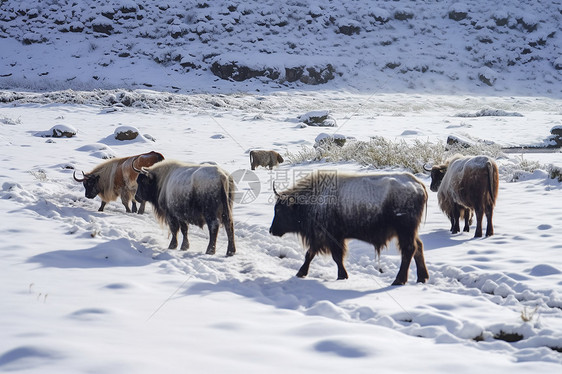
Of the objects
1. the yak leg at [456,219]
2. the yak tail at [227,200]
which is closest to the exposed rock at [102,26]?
the yak tail at [227,200]

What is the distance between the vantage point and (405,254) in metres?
5.66

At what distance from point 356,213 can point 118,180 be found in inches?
196

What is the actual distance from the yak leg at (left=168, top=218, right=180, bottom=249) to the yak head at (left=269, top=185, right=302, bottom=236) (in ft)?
4.80

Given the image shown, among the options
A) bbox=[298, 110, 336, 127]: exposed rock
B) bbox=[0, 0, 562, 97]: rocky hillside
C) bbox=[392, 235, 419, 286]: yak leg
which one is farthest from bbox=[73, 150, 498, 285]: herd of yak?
bbox=[0, 0, 562, 97]: rocky hillside

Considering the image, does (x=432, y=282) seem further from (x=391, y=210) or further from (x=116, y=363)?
(x=116, y=363)

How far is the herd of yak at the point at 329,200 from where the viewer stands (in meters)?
5.70

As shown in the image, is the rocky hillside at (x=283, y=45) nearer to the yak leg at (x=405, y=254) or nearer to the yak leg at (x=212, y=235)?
the yak leg at (x=212, y=235)

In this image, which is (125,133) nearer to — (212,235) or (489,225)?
(212,235)

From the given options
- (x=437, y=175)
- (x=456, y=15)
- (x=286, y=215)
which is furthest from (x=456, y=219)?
(x=456, y=15)

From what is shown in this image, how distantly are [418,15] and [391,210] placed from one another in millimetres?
39866

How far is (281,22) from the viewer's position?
39156 millimetres

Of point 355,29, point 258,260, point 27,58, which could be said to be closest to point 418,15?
point 355,29

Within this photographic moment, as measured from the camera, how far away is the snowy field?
10.6 ft

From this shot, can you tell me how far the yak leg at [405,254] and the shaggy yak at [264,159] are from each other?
7.76 metres
